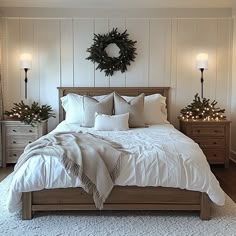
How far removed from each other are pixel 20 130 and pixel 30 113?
303 millimetres

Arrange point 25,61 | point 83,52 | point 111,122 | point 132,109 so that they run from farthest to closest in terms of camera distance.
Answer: point 83,52
point 25,61
point 132,109
point 111,122

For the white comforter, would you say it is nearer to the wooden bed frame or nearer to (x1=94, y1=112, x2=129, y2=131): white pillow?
the wooden bed frame

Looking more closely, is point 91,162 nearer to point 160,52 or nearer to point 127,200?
point 127,200

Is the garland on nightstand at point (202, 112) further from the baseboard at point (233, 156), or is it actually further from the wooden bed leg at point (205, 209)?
the wooden bed leg at point (205, 209)

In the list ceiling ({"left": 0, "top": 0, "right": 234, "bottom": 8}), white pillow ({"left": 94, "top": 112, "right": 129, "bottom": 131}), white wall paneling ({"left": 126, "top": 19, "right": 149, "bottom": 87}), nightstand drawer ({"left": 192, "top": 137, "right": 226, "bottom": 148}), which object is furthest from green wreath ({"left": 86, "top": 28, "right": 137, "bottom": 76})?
nightstand drawer ({"left": 192, "top": 137, "right": 226, "bottom": 148})

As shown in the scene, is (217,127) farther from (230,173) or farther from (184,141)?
(184,141)

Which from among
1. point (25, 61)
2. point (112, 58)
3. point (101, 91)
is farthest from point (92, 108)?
point (25, 61)

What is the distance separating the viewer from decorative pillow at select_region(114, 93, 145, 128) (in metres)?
4.51

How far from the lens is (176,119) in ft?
18.0

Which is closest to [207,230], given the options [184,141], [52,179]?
[184,141]

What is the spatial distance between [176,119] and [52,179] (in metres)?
3.11

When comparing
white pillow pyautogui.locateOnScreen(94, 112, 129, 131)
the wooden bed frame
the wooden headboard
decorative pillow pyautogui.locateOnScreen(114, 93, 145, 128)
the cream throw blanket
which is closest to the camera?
the cream throw blanket

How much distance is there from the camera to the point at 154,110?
194 inches

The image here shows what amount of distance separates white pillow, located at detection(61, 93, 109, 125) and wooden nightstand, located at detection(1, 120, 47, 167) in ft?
1.56
